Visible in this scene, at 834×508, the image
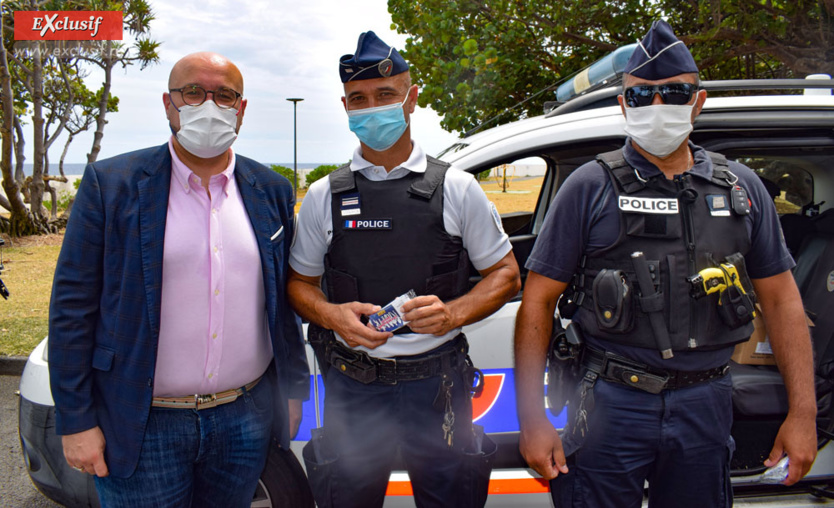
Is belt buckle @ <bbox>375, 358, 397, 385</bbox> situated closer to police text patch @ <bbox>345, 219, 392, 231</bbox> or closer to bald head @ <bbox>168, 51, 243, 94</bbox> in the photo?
police text patch @ <bbox>345, 219, 392, 231</bbox>

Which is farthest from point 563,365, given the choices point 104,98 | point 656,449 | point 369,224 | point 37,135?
point 104,98

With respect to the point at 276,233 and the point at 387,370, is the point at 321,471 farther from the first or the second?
the point at 276,233

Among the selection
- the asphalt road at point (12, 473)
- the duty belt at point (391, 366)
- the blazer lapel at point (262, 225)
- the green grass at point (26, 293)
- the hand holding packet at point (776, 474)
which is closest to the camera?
the blazer lapel at point (262, 225)

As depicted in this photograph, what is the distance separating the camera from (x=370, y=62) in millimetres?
1863

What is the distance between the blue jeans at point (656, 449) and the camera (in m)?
1.72

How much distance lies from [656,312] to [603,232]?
0.28m

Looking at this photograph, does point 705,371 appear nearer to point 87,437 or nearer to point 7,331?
point 87,437

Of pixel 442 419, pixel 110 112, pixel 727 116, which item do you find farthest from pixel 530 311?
pixel 110 112

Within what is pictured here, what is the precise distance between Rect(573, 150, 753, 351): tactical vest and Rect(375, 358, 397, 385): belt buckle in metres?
0.63

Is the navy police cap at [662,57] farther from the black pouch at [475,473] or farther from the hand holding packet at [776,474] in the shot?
the hand holding packet at [776,474]

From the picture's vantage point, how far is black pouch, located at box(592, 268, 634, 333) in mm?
1659

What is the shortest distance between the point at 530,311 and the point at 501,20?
7043 mm

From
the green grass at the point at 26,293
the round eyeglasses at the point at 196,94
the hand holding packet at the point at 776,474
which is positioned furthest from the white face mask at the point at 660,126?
Result: the green grass at the point at 26,293

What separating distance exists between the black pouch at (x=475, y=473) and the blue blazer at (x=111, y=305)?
982 millimetres
